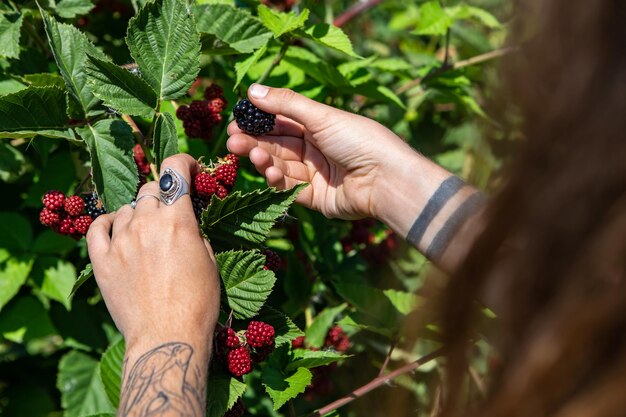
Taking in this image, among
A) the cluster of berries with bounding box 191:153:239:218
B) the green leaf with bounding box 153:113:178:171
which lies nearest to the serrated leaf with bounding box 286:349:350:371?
the cluster of berries with bounding box 191:153:239:218

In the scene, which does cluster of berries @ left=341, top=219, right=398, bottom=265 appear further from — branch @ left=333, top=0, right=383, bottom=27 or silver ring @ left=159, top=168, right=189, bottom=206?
silver ring @ left=159, top=168, right=189, bottom=206

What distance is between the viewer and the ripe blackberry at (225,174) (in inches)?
49.6

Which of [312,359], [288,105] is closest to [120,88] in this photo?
[288,105]

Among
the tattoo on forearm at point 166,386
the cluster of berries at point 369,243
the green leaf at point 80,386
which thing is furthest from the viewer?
the cluster of berries at point 369,243

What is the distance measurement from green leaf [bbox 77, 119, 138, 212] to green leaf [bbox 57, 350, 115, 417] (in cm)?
69

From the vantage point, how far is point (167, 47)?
1.28 m

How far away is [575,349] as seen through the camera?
80 centimetres

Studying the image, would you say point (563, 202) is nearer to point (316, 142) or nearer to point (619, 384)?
point (619, 384)

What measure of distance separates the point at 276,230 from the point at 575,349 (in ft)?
4.23

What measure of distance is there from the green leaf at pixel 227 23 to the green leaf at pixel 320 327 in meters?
0.66

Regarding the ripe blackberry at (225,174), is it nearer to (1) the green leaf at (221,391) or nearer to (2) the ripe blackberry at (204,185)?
(2) the ripe blackberry at (204,185)

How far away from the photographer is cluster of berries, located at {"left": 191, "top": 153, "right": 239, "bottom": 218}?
1.22 metres

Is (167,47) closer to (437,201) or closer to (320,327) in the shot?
(437,201)

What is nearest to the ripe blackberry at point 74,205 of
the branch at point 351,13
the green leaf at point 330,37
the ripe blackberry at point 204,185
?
the ripe blackberry at point 204,185
